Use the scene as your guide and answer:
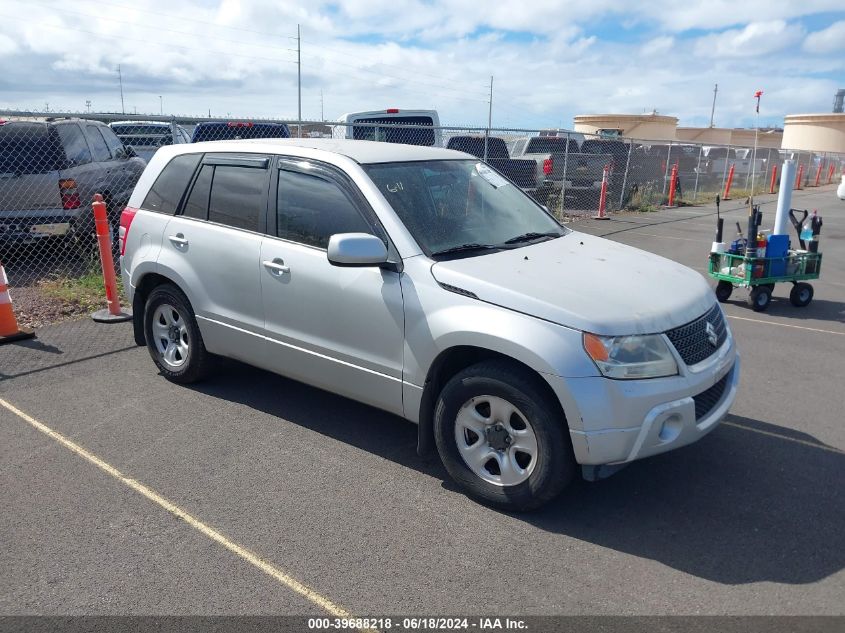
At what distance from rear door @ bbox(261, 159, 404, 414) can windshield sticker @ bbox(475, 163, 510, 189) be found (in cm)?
117

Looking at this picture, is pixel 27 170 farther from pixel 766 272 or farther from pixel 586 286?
pixel 766 272

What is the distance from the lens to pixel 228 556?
11.1 ft

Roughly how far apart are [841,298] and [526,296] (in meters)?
7.25

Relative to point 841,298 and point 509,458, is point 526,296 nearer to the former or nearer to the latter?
point 509,458

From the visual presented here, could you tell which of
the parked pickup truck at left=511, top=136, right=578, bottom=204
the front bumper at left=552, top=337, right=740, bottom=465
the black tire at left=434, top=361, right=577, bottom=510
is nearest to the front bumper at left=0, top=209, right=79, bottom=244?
the black tire at left=434, top=361, right=577, bottom=510

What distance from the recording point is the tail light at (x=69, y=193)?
9273mm

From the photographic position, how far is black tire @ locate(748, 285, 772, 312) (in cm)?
818

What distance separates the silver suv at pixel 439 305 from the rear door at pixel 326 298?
0.04 ft

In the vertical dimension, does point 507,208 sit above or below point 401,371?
above

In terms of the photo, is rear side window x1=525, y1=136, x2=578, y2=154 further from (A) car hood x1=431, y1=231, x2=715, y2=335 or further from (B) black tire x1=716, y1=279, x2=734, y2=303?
(A) car hood x1=431, y1=231, x2=715, y2=335

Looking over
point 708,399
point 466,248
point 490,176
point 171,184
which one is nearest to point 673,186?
point 490,176

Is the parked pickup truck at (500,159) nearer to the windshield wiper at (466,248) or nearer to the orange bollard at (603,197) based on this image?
the orange bollard at (603,197)

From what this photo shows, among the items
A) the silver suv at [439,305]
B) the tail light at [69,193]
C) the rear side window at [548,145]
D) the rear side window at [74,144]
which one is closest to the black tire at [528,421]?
the silver suv at [439,305]

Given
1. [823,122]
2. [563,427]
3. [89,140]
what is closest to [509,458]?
[563,427]
